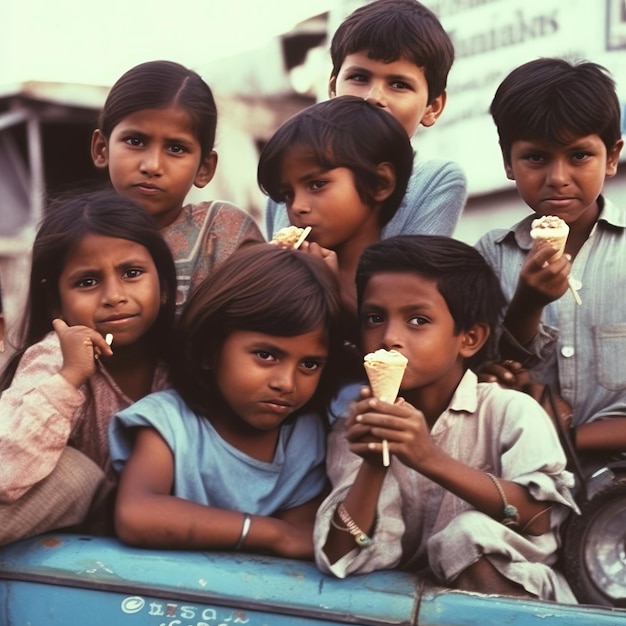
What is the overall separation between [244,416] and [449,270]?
0.52 metres

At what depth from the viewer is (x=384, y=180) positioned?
3.08 m

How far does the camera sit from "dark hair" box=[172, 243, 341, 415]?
8.43 feet

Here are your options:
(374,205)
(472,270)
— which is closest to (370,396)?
(472,270)

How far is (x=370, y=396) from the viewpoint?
227 centimetres

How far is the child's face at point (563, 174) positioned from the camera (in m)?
2.95

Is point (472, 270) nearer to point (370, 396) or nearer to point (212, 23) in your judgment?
point (370, 396)

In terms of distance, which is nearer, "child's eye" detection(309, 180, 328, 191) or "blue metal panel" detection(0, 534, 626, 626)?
"blue metal panel" detection(0, 534, 626, 626)

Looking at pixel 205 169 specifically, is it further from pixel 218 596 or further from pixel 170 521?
pixel 218 596

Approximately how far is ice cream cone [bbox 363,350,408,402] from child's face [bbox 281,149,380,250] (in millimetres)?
779

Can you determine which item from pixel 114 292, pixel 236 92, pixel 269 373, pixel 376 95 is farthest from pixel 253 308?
pixel 236 92

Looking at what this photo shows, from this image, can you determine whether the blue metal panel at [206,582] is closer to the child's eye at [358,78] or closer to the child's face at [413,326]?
the child's face at [413,326]

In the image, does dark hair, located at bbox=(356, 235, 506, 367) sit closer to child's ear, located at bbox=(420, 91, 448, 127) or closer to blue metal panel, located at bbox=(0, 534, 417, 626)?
blue metal panel, located at bbox=(0, 534, 417, 626)

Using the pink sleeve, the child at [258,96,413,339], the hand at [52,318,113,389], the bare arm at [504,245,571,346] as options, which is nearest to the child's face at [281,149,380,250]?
the child at [258,96,413,339]

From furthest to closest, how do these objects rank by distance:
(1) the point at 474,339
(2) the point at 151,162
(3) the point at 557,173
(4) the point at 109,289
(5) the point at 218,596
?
1. (2) the point at 151,162
2. (3) the point at 557,173
3. (4) the point at 109,289
4. (1) the point at 474,339
5. (5) the point at 218,596
